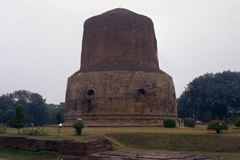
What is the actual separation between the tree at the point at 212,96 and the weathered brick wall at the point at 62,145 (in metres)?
23.1

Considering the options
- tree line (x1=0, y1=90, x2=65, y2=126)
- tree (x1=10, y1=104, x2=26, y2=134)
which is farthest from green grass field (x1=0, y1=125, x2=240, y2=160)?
tree line (x1=0, y1=90, x2=65, y2=126)

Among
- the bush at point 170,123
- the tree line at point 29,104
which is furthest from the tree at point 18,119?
the tree line at point 29,104

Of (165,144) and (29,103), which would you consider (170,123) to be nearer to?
(165,144)

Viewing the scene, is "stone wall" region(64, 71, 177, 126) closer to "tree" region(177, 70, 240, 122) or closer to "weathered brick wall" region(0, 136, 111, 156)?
"weathered brick wall" region(0, 136, 111, 156)

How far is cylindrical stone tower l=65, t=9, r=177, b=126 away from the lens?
1750 centimetres

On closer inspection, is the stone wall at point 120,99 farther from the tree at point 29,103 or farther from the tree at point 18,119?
the tree at point 29,103

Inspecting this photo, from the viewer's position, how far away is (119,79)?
17938 millimetres

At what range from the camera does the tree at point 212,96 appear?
28.8m

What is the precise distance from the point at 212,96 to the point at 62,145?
24.4 meters

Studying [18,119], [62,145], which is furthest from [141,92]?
[62,145]

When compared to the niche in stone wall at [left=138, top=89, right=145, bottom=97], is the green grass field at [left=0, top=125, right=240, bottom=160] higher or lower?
lower

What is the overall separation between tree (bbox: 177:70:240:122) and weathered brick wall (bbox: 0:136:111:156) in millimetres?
23126

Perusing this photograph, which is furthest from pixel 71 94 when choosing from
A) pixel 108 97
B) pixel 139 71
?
pixel 139 71

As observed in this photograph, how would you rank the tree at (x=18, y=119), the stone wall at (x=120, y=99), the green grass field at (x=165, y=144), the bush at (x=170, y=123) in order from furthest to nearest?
the stone wall at (x=120, y=99) < the bush at (x=170, y=123) < the tree at (x=18, y=119) < the green grass field at (x=165, y=144)
